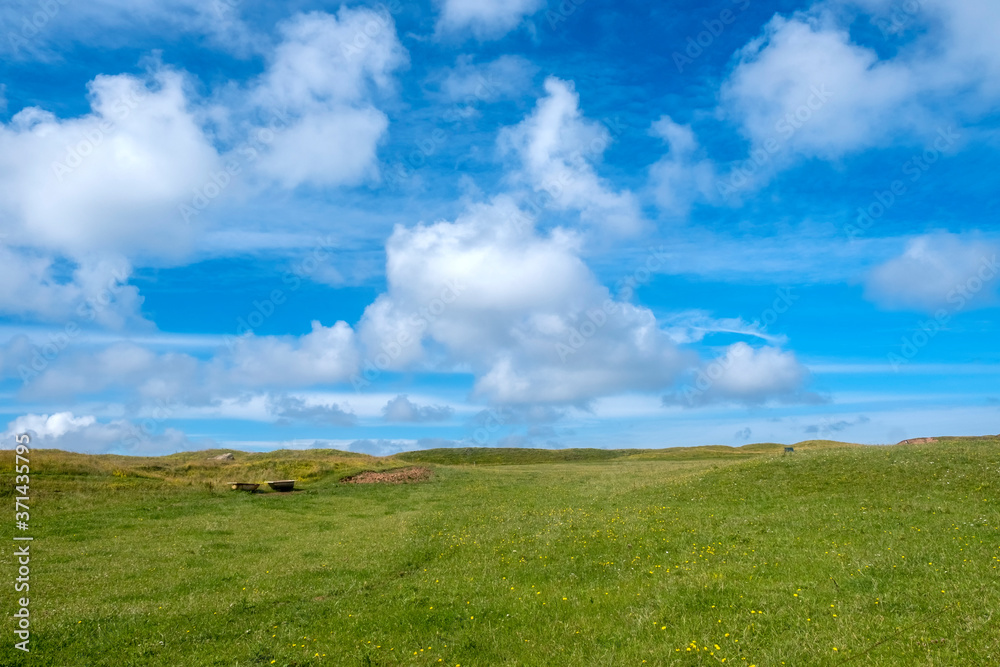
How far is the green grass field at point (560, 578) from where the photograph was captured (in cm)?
1280

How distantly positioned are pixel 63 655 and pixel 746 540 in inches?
839

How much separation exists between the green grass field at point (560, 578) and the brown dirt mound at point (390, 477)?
21307mm

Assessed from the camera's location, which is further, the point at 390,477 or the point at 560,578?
the point at 390,477

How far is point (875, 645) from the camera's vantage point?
11.4 m

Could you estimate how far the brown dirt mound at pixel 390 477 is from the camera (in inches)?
2323

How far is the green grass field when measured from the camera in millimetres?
12797

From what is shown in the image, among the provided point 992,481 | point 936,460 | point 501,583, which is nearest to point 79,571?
point 501,583

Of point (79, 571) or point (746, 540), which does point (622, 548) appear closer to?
point (746, 540)

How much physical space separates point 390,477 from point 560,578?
148 ft

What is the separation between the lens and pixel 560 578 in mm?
18875

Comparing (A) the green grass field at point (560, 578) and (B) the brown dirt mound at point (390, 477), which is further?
(B) the brown dirt mound at point (390, 477)

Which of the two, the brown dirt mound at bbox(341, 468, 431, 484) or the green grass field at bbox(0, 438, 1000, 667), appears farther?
the brown dirt mound at bbox(341, 468, 431, 484)

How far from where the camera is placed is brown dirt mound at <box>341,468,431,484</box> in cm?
5900

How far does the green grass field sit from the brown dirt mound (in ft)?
69.9
